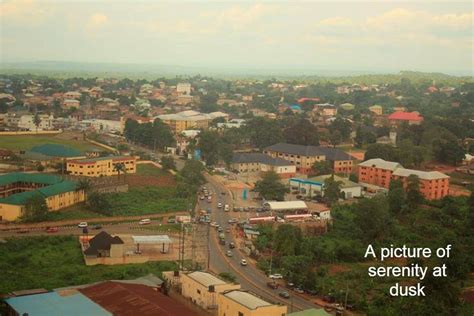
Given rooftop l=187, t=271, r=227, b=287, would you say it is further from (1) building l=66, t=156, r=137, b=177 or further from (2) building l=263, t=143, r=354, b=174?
(2) building l=263, t=143, r=354, b=174

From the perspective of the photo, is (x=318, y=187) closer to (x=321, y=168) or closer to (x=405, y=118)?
(x=321, y=168)

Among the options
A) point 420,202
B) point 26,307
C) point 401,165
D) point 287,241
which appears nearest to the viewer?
point 26,307

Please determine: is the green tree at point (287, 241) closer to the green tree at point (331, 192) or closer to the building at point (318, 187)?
the green tree at point (331, 192)

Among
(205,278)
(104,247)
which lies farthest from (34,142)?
(205,278)

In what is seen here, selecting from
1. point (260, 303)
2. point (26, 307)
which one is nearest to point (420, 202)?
point (260, 303)

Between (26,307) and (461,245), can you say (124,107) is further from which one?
(26,307)

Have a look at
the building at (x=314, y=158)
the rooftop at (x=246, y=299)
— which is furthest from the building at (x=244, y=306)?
the building at (x=314, y=158)

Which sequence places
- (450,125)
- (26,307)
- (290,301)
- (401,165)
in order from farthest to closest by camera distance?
(450,125)
(401,165)
(290,301)
(26,307)
